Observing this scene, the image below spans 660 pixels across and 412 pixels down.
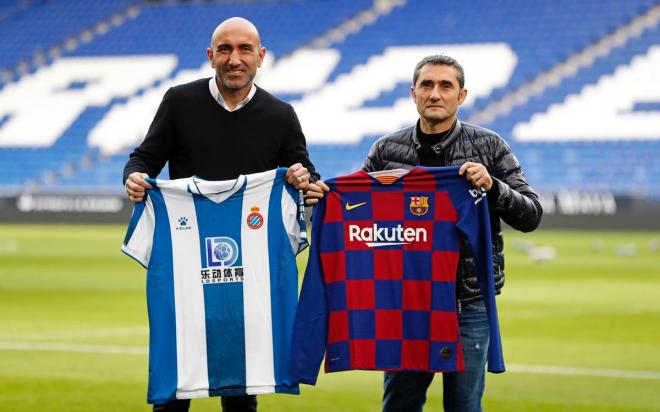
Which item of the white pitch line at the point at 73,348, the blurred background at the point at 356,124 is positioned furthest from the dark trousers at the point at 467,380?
the white pitch line at the point at 73,348

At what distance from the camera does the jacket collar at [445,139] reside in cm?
501

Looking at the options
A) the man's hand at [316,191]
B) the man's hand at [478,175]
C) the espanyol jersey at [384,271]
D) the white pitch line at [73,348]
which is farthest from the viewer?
the white pitch line at [73,348]

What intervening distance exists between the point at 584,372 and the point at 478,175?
14.9ft

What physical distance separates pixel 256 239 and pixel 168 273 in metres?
0.43

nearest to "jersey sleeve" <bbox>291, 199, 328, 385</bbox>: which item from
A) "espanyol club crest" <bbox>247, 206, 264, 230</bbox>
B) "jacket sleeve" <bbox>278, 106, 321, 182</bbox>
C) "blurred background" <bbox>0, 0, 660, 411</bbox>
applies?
"espanyol club crest" <bbox>247, 206, 264, 230</bbox>

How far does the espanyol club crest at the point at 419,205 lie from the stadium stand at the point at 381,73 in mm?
21267

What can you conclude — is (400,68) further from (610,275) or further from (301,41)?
(610,275)

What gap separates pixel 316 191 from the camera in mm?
5172

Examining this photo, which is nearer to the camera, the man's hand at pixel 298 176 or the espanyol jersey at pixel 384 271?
the espanyol jersey at pixel 384 271

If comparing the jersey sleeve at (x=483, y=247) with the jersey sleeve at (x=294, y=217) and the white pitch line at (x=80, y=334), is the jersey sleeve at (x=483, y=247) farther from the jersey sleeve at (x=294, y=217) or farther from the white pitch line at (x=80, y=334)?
the white pitch line at (x=80, y=334)

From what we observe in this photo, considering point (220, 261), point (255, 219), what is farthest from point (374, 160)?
point (220, 261)

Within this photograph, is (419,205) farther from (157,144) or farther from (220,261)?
(157,144)

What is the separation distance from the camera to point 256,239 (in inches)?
211

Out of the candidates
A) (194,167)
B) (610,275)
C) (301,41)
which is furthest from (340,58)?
(194,167)
